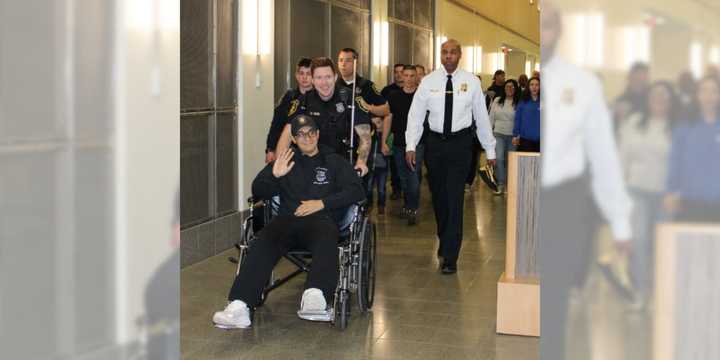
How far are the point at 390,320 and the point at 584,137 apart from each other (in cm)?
362

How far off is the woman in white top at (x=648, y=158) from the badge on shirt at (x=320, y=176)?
12.4 feet

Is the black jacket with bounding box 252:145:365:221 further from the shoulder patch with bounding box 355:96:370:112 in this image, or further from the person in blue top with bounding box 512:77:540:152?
the person in blue top with bounding box 512:77:540:152

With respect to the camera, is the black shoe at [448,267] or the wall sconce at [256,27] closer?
the black shoe at [448,267]

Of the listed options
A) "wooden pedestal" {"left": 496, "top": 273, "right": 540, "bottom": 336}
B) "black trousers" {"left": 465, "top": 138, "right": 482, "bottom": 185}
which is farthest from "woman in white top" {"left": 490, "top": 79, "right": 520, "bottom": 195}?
"wooden pedestal" {"left": 496, "top": 273, "right": 540, "bottom": 336}

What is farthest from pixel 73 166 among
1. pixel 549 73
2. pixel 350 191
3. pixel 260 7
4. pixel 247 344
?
pixel 260 7

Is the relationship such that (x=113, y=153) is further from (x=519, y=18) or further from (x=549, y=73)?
(x=519, y=18)

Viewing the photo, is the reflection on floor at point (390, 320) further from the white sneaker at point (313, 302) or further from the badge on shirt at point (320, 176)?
the badge on shirt at point (320, 176)

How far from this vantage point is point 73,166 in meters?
3.06

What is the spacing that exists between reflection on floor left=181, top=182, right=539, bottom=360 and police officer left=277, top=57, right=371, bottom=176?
0.96 metres

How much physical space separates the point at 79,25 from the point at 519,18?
3002cm

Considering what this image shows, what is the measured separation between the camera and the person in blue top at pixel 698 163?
2402mm

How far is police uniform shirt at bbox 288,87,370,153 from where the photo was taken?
22.6 feet

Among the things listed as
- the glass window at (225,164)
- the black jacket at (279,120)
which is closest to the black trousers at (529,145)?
the glass window at (225,164)

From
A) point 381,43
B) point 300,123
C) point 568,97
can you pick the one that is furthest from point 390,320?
point 381,43
